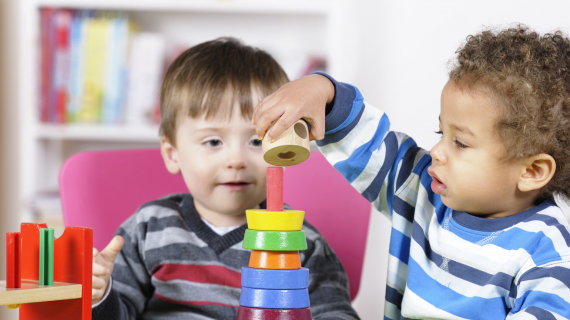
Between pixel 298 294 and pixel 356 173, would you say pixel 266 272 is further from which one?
pixel 356 173

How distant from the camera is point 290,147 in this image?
1.91 ft

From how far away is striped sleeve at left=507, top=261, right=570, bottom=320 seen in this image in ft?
2.01

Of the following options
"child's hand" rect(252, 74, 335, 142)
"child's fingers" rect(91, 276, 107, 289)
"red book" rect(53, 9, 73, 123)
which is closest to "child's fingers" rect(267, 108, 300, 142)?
"child's hand" rect(252, 74, 335, 142)

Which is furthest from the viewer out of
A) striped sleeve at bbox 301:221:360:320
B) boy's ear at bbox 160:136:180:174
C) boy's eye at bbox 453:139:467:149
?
boy's ear at bbox 160:136:180:174

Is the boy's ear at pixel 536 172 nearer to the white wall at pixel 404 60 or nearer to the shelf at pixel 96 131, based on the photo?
the white wall at pixel 404 60

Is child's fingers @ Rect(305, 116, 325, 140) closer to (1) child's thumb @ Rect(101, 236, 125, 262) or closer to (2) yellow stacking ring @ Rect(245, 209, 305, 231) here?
(2) yellow stacking ring @ Rect(245, 209, 305, 231)

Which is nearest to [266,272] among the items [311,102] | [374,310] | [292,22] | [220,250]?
[311,102]

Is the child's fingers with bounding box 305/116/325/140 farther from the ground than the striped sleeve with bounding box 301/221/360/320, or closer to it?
farther from the ground

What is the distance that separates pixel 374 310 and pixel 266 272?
1.43 meters

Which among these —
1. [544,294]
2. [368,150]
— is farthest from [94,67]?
[544,294]

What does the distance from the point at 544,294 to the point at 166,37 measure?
1.72 m

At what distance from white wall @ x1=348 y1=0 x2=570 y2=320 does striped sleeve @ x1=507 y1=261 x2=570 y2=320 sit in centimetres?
104

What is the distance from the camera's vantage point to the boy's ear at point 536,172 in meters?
0.70

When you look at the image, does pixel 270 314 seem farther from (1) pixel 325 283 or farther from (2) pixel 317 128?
(1) pixel 325 283
